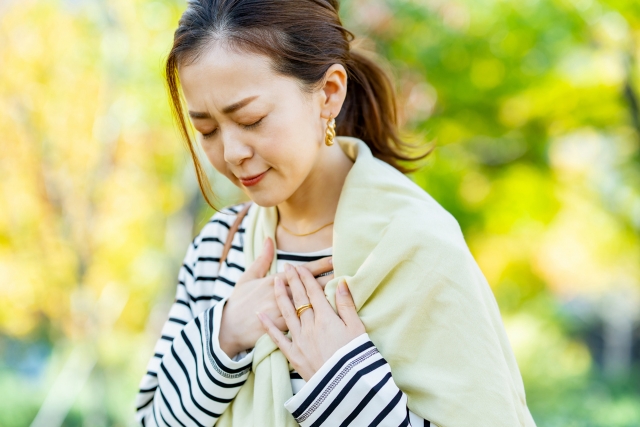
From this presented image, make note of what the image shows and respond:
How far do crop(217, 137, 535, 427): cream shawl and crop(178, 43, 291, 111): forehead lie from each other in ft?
1.12

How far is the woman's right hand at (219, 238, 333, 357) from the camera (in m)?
1.43

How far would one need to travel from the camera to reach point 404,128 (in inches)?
136

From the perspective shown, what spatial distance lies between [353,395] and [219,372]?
0.32 metres

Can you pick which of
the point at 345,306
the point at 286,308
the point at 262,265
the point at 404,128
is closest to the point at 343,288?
the point at 345,306

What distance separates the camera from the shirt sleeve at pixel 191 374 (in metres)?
1.41

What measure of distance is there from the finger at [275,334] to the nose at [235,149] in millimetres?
361

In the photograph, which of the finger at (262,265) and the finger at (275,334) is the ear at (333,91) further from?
the finger at (275,334)

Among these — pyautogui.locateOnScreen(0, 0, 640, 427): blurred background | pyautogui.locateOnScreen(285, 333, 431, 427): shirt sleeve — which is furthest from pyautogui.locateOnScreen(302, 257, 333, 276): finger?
pyautogui.locateOnScreen(0, 0, 640, 427): blurred background

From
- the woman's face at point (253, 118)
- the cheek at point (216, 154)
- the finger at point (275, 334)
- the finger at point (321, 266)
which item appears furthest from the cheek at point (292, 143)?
the finger at point (275, 334)

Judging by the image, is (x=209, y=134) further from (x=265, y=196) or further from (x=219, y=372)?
(x=219, y=372)

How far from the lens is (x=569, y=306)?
11.1m

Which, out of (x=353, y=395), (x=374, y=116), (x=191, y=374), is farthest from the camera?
(x=374, y=116)

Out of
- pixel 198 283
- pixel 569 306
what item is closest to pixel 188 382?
pixel 198 283

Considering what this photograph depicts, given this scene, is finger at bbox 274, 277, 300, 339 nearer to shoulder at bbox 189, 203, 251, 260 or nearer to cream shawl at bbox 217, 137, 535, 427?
cream shawl at bbox 217, 137, 535, 427
